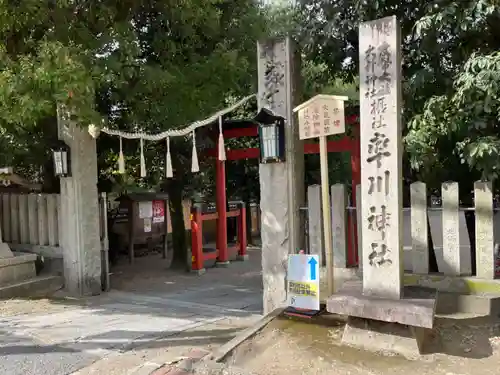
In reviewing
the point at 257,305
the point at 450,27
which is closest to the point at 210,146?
the point at 257,305

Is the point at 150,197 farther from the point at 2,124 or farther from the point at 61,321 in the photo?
the point at 61,321

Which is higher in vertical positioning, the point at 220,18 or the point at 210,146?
the point at 220,18

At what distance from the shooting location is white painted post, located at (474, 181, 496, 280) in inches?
216

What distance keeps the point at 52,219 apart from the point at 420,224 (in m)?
7.02

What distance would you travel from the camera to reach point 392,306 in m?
4.86

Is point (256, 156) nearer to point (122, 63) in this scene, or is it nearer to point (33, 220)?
point (122, 63)

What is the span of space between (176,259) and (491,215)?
8264 mm

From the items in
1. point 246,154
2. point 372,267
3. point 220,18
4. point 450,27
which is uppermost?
point 220,18

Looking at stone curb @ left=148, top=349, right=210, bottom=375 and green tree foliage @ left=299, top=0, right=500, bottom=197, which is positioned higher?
green tree foliage @ left=299, top=0, right=500, bottom=197

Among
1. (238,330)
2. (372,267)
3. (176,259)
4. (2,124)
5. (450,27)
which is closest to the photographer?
(372,267)

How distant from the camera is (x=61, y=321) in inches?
283

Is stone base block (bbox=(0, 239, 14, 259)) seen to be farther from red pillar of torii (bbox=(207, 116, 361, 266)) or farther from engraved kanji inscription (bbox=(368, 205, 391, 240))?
engraved kanji inscription (bbox=(368, 205, 391, 240))

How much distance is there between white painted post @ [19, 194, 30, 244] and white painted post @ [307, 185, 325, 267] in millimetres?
6542

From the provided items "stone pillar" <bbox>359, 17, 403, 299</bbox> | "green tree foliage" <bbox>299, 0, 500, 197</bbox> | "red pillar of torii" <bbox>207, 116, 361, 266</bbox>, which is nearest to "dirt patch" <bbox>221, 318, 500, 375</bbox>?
"stone pillar" <bbox>359, 17, 403, 299</bbox>
